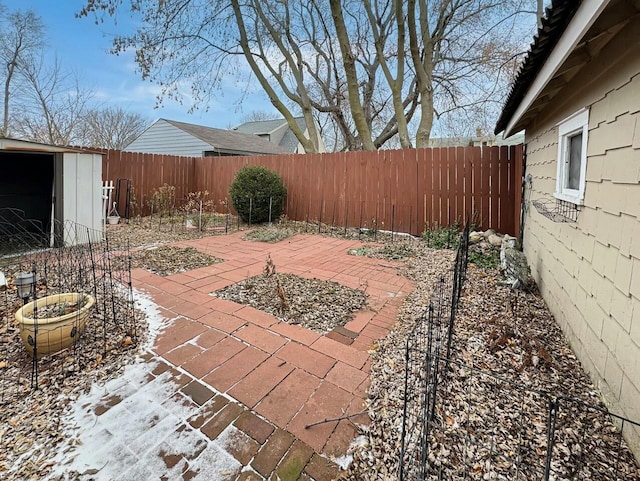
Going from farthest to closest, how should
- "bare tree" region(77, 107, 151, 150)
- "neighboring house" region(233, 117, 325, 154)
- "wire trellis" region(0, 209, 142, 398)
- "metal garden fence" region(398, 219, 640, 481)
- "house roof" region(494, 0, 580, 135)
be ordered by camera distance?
"neighboring house" region(233, 117, 325, 154) → "bare tree" region(77, 107, 151, 150) → "wire trellis" region(0, 209, 142, 398) → "house roof" region(494, 0, 580, 135) → "metal garden fence" region(398, 219, 640, 481)

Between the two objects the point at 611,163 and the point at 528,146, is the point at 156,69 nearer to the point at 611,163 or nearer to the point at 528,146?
the point at 528,146

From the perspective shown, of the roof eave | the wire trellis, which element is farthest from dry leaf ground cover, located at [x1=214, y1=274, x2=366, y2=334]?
the roof eave

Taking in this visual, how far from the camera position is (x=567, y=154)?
2.90m

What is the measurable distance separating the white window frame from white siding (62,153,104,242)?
246 inches

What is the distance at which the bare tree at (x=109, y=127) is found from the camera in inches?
603

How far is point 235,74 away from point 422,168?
778cm

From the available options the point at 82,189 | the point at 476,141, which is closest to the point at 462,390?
the point at 82,189

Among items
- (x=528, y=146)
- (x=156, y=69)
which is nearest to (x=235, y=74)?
(x=156, y=69)

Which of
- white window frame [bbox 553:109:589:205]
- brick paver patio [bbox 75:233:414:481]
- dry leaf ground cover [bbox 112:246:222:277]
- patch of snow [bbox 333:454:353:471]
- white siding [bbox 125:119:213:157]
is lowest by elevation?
patch of snow [bbox 333:454:353:471]

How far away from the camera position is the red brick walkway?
1614 mm

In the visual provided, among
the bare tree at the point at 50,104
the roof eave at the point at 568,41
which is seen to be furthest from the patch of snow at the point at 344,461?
the bare tree at the point at 50,104

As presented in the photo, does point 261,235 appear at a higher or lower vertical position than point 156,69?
lower

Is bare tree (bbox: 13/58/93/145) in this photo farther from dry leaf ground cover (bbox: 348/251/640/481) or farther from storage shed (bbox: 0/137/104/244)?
dry leaf ground cover (bbox: 348/251/640/481)

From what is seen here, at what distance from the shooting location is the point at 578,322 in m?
2.24
